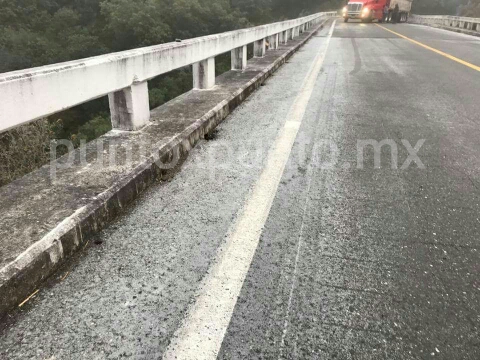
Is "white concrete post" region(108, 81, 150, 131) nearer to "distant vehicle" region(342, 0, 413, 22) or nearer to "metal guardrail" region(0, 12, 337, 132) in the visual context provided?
"metal guardrail" region(0, 12, 337, 132)

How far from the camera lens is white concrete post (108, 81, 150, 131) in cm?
340

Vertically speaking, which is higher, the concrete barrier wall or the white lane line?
the concrete barrier wall

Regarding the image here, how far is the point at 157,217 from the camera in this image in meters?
2.50

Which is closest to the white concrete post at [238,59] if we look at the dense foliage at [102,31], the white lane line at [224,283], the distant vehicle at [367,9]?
the white lane line at [224,283]

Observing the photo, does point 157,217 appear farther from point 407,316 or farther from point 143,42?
point 143,42

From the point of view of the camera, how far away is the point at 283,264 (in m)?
2.03

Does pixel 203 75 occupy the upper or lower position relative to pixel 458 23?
lower

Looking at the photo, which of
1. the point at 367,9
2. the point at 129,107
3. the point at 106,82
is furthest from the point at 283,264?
the point at 367,9

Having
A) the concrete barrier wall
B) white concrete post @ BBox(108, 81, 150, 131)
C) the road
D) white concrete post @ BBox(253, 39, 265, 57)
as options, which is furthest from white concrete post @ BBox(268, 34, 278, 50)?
the concrete barrier wall

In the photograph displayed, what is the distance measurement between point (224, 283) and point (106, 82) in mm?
1892

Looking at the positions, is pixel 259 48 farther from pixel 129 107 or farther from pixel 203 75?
pixel 129 107

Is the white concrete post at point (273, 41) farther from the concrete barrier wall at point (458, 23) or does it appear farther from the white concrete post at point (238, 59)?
the concrete barrier wall at point (458, 23)

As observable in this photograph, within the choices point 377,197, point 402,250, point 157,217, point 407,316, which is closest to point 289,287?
point 407,316

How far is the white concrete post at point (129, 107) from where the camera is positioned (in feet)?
11.2
